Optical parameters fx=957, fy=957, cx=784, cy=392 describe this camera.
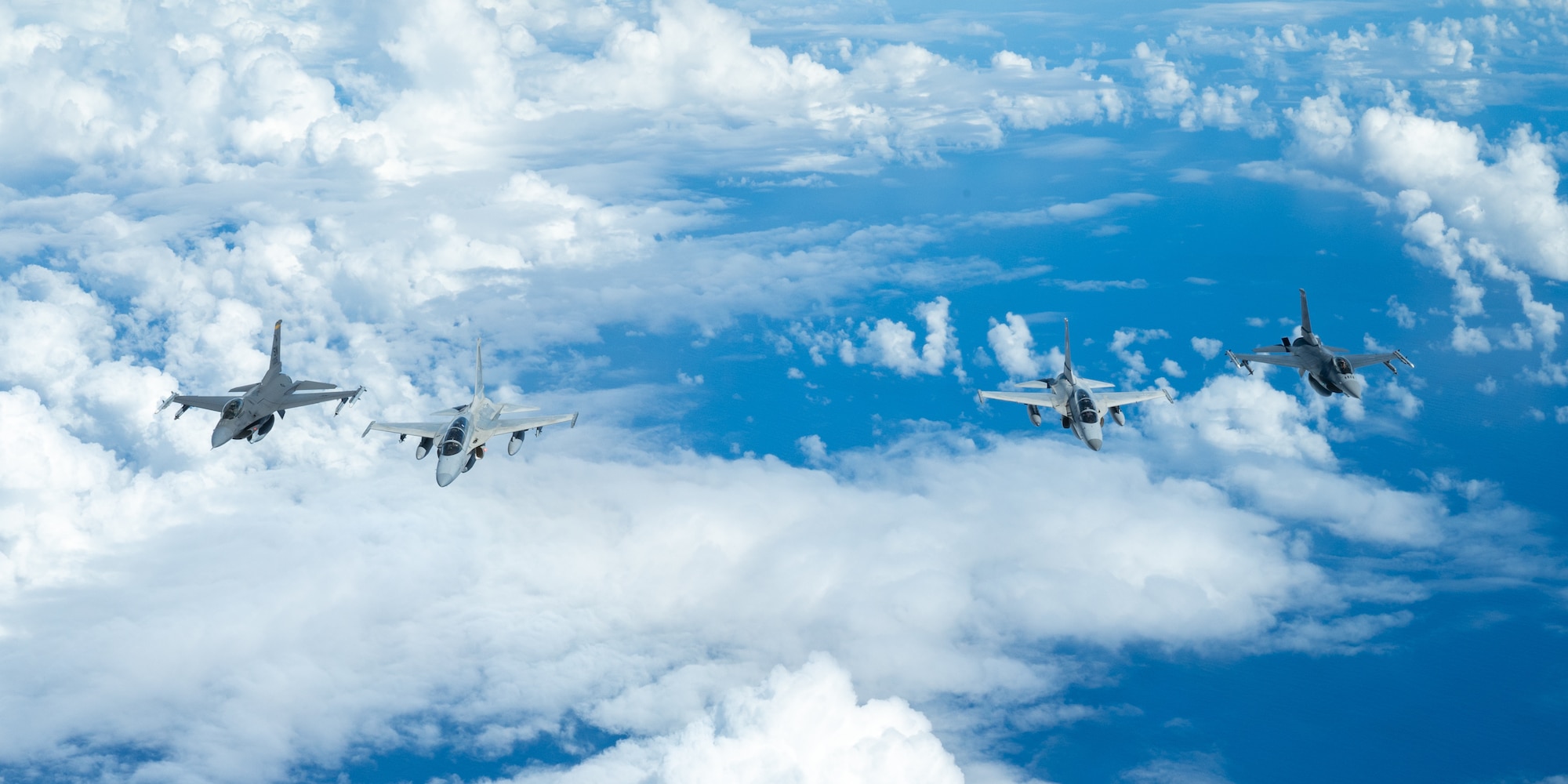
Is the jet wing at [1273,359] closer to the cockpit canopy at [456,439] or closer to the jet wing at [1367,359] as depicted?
the jet wing at [1367,359]

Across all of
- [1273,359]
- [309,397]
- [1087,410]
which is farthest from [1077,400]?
[309,397]

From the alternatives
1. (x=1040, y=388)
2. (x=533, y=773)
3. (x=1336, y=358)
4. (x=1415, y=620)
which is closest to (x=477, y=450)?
(x=1040, y=388)

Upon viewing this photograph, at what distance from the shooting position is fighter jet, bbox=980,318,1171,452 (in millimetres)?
65500

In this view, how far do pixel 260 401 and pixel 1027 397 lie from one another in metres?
55.7

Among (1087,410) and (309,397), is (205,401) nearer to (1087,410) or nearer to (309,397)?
(309,397)

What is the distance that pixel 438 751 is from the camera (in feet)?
578

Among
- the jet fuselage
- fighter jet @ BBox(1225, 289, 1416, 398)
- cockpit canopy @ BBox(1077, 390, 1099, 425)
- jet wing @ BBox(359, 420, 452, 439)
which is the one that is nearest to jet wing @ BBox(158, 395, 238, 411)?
jet wing @ BBox(359, 420, 452, 439)

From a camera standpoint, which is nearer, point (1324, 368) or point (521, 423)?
point (1324, 368)

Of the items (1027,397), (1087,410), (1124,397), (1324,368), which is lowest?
(1087,410)

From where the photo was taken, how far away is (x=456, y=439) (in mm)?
64125

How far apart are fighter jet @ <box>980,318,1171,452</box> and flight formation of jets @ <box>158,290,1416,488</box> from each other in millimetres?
72

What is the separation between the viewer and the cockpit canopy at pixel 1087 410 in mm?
65375

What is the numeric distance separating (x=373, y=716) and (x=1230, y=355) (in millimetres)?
167005

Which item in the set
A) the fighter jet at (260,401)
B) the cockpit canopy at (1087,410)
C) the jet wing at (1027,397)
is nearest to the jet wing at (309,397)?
the fighter jet at (260,401)
